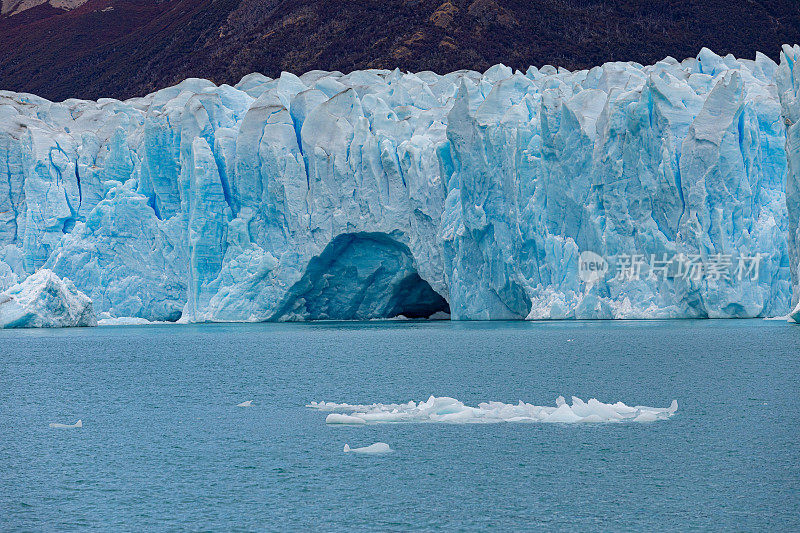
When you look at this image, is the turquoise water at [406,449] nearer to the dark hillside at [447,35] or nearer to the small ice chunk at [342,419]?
the small ice chunk at [342,419]

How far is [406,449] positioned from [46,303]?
87.7 feet

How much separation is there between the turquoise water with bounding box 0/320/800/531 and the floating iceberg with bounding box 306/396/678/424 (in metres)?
0.23

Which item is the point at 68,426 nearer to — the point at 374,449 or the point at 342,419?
the point at 342,419

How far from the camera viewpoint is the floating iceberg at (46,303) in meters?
34.4

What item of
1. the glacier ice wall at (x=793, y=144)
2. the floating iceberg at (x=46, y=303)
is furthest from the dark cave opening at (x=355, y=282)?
the glacier ice wall at (x=793, y=144)

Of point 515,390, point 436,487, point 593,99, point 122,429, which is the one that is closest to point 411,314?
point 593,99

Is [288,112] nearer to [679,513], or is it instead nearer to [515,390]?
[515,390]

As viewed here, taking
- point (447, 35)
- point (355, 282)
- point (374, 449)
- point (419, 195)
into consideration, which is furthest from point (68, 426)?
point (447, 35)

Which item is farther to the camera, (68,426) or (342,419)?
(68,426)

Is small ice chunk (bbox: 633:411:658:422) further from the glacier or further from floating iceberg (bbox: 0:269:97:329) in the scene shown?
floating iceberg (bbox: 0:269:97:329)

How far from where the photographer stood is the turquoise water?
8797mm

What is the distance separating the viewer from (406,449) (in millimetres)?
11695

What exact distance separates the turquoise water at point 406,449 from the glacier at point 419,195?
25.0 feet

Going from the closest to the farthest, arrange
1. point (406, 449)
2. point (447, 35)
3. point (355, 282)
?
1. point (406, 449)
2. point (355, 282)
3. point (447, 35)
